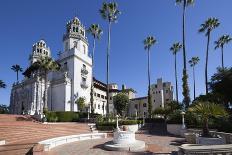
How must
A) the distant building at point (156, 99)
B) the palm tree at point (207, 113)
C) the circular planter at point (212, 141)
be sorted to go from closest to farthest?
the circular planter at point (212, 141) → the palm tree at point (207, 113) → the distant building at point (156, 99)

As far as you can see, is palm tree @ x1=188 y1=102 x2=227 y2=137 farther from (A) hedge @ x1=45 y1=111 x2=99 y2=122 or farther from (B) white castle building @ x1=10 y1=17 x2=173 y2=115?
(B) white castle building @ x1=10 y1=17 x2=173 y2=115

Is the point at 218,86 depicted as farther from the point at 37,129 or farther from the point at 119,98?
the point at 37,129

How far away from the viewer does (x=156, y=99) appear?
8069 cm

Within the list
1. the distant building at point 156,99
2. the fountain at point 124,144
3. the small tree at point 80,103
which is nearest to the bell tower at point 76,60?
the small tree at point 80,103

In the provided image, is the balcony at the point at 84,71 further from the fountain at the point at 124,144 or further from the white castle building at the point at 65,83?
the fountain at the point at 124,144

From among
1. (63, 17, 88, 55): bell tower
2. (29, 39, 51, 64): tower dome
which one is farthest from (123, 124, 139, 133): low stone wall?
(29, 39, 51, 64): tower dome

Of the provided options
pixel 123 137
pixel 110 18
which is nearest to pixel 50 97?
pixel 110 18

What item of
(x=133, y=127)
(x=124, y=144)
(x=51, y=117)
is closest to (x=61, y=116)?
(x=51, y=117)

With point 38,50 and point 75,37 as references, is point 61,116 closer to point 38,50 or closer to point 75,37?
point 75,37

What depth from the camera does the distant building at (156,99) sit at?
79.9m

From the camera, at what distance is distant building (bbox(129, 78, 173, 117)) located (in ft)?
262

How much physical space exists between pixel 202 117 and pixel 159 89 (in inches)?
2576

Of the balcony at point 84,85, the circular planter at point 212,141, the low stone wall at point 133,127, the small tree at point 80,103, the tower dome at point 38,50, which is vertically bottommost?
the low stone wall at point 133,127

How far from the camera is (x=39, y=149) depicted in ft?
44.7
